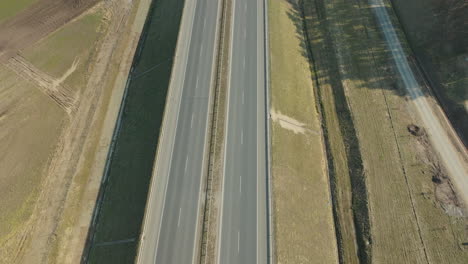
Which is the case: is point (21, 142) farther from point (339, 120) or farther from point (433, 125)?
point (433, 125)

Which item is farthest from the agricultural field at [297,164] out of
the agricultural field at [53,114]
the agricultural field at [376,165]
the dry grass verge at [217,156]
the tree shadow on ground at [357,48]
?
the agricultural field at [53,114]

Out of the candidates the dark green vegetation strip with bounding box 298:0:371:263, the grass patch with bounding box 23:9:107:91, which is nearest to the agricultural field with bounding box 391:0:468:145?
the dark green vegetation strip with bounding box 298:0:371:263

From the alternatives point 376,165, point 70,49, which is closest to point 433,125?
point 376,165

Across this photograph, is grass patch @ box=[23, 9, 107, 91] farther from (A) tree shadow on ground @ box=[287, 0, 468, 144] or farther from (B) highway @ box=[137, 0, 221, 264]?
(A) tree shadow on ground @ box=[287, 0, 468, 144]

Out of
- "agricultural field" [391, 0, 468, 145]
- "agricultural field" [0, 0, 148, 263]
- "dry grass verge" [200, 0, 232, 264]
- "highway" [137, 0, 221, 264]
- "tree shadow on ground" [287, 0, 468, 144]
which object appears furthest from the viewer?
"tree shadow on ground" [287, 0, 468, 144]

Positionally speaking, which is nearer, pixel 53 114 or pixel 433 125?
pixel 433 125

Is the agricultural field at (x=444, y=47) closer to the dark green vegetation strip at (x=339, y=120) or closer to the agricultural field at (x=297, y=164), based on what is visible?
the dark green vegetation strip at (x=339, y=120)

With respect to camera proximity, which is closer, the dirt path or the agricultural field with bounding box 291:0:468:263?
the agricultural field with bounding box 291:0:468:263
